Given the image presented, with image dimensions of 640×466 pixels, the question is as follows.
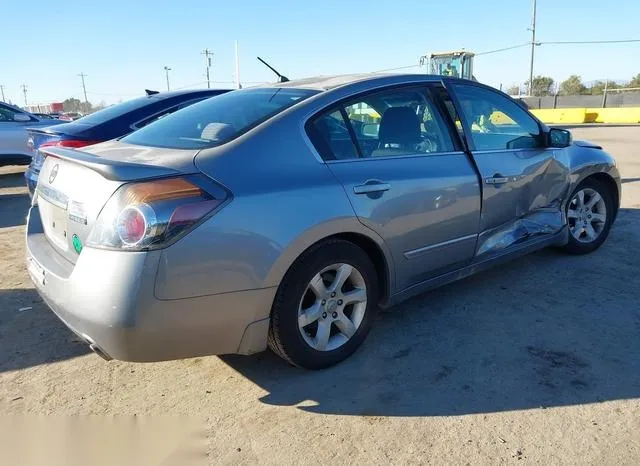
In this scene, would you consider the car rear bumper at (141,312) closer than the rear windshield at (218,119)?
Yes

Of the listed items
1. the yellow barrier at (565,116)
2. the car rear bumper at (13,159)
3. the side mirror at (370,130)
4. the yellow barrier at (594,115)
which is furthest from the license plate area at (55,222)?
the yellow barrier at (565,116)

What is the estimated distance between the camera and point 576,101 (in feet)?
122

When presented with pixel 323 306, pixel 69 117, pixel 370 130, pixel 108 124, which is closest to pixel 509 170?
pixel 370 130

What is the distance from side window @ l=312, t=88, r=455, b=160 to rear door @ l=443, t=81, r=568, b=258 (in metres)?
0.24

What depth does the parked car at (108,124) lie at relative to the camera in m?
5.43

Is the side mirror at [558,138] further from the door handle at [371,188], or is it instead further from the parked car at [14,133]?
the parked car at [14,133]

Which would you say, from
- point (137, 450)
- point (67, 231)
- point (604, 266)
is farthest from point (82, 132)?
point (604, 266)

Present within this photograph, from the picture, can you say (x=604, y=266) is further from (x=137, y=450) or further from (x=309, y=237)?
(x=137, y=450)

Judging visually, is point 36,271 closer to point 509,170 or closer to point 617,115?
point 509,170

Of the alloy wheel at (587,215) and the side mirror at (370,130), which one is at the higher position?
the side mirror at (370,130)

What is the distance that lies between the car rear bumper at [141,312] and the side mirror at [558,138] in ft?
9.51

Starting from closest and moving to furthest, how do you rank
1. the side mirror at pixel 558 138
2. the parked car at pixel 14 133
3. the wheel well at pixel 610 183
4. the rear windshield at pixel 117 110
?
the side mirror at pixel 558 138
the wheel well at pixel 610 183
the rear windshield at pixel 117 110
the parked car at pixel 14 133

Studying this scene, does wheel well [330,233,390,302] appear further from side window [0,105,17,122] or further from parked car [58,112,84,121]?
parked car [58,112,84,121]

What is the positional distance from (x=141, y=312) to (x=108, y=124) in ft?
13.2
